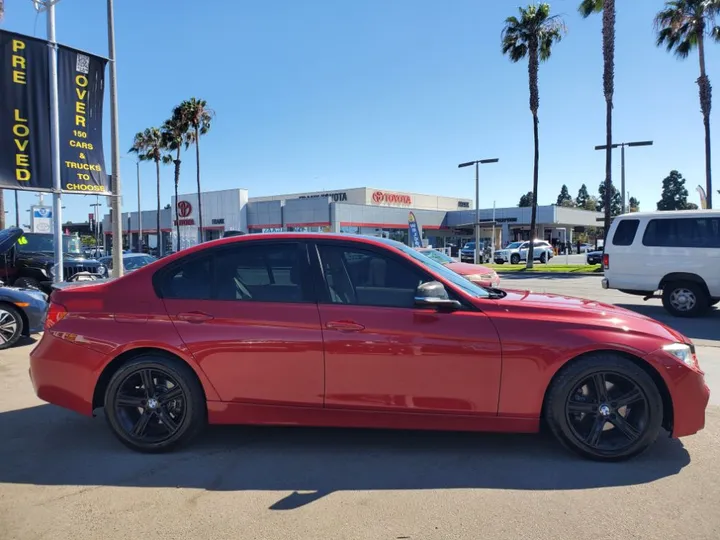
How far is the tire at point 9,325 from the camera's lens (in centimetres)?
775

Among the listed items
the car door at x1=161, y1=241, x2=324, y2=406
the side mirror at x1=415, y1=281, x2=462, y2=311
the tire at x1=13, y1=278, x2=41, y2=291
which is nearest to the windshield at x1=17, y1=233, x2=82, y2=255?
the tire at x1=13, y1=278, x2=41, y2=291

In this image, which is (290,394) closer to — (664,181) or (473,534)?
(473,534)

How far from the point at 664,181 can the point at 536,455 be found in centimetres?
10968

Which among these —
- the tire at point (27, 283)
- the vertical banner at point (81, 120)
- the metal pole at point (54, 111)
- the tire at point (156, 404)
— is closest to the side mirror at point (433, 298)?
the tire at point (156, 404)

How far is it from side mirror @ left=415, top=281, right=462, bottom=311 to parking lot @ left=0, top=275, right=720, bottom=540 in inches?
44.7

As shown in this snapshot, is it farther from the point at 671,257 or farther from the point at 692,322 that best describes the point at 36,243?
the point at 692,322

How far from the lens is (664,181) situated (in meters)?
97.5

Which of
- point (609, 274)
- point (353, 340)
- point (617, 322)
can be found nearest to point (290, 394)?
point (353, 340)

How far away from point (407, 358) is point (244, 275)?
1.40m

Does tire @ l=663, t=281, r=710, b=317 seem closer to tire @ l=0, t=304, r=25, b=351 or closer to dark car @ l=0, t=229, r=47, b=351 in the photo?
dark car @ l=0, t=229, r=47, b=351

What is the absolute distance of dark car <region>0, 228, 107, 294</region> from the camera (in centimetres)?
1202

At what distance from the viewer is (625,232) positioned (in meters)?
11.1

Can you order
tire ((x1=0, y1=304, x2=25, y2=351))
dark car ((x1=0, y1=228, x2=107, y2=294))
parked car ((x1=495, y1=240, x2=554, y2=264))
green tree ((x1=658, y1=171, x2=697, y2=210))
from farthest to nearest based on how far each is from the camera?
green tree ((x1=658, y1=171, x2=697, y2=210)), parked car ((x1=495, y1=240, x2=554, y2=264)), dark car ((x1=0, y1=228, x2=107, y2=294)), tire ((x1=0, y1=304, x2=25, y2=351))

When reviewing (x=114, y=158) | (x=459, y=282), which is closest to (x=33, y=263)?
(x=114, y=158)
